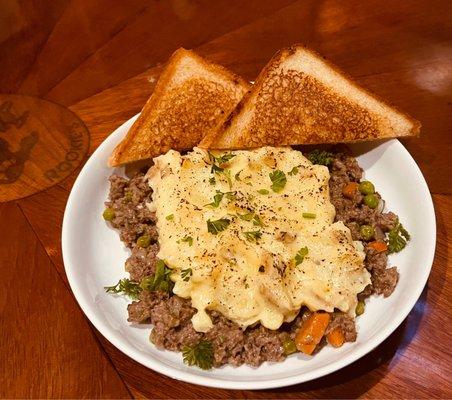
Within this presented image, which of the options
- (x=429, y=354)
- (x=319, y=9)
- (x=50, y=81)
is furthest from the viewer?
(x=319, y=9)

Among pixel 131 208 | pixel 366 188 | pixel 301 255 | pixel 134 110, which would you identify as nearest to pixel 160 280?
pixel 131 208

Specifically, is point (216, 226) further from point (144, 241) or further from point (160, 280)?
point (144, 241)

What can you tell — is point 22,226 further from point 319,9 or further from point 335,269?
point 319,9

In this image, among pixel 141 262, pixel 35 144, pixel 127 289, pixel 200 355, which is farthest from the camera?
pixel 35 144

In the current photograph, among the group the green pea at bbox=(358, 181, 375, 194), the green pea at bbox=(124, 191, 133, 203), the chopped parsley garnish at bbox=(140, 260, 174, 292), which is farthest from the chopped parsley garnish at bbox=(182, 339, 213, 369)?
the green pea at bbox=(358, 181, 375, 194)

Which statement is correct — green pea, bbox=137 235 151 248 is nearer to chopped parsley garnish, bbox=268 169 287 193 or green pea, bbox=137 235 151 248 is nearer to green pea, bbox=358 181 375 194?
chopped parsley garnish, bbox=268 169 287 193

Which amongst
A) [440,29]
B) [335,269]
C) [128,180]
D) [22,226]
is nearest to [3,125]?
[22,226]
